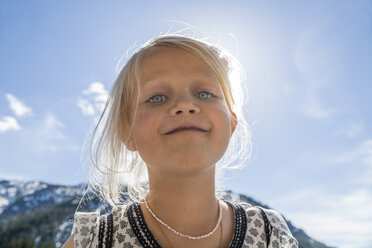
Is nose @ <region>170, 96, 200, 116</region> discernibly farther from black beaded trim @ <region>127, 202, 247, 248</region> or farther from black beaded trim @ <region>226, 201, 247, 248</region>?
black beaded trim @ <region>226, 201, 247, 248</region>

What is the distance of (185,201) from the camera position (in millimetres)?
2182

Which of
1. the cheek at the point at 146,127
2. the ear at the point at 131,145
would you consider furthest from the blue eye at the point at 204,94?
the ear at the point at 131,145

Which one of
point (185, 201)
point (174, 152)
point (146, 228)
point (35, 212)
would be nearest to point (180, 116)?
point (174, 152)

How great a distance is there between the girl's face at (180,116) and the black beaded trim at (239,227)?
23.1 inches

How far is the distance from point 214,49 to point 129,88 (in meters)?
0.74

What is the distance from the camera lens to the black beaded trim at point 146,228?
2182 millimetres

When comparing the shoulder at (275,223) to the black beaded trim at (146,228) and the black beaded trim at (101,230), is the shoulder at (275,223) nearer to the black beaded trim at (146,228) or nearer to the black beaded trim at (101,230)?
the black beaded trim at (146,228)

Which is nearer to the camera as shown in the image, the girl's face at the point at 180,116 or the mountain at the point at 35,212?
the girl's face at the point at 180,116

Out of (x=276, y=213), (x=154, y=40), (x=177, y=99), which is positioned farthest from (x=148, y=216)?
(x=154, y=40)

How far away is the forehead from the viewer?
7.31 feet

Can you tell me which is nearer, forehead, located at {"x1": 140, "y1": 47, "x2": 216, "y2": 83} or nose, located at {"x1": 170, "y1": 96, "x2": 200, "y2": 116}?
nose, located at {"x1": 170, "y1": 96, "x2": 200, "y2": 116}

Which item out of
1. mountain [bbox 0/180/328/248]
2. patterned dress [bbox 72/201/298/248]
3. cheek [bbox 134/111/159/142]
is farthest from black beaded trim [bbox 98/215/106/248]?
mountain [bbox 0/180/328/248]

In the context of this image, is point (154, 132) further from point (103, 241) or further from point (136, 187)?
point (136, 187)

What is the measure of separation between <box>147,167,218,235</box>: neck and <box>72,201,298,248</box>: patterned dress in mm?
175
